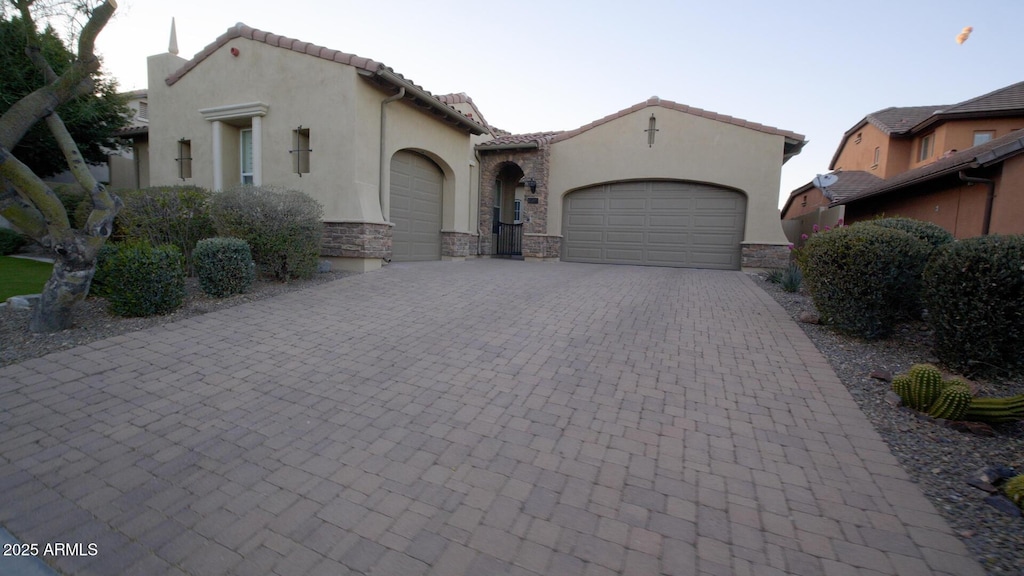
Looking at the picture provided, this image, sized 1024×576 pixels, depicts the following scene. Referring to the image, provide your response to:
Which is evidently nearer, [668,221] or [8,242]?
[8,242]

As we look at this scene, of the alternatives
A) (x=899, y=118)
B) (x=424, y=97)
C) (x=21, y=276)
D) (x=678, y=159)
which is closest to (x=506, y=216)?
(x=678, y=159)

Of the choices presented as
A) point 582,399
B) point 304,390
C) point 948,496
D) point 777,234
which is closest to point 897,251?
point 948,496

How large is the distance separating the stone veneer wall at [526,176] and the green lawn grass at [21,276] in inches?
420

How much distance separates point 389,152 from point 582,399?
8689 mm

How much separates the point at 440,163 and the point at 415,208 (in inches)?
64.5

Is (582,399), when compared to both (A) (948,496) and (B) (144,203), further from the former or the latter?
(B) (144,203)

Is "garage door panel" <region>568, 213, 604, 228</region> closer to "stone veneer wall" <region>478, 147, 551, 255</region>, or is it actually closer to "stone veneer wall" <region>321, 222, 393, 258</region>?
"stone veneer wall" <region>478, 147, 551, 255</region>

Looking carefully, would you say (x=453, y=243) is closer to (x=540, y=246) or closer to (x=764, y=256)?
(x=540, y=246)

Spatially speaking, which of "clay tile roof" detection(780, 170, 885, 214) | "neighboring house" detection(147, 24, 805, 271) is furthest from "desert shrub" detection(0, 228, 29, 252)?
"clay tile roof" detection(780, 170, 885, 214)

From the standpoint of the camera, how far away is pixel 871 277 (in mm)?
5508

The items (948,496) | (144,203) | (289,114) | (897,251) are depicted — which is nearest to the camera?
(948,496)

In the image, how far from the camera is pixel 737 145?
43.7ft

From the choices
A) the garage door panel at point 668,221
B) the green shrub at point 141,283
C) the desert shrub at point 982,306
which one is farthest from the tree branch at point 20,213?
the garage door panel at point 668,221

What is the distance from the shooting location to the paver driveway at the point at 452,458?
2.37m
